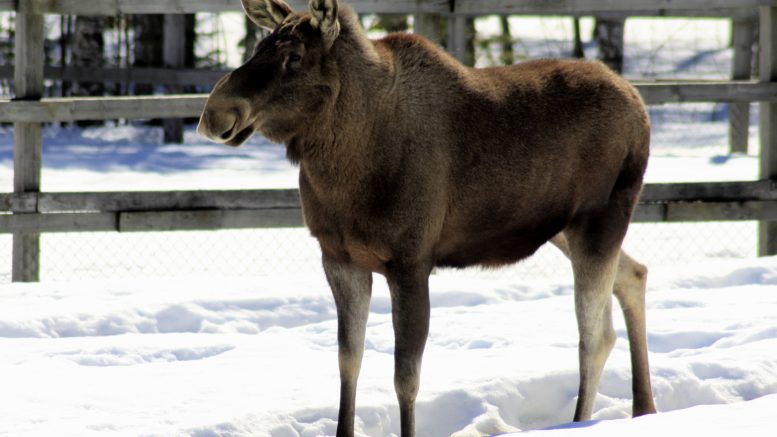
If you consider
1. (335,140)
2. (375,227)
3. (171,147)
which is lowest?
(171,147)

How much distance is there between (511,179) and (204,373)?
1.67 metres

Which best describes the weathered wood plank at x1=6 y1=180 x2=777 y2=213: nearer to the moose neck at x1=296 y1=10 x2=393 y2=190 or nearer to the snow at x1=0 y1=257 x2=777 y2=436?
the snow at x1=0 y1=257 x2=777 y2=436

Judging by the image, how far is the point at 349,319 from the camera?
13.6ft

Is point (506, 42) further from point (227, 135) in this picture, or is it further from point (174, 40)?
point (227, 135)

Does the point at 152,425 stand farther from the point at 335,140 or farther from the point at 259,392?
the point at 335,140

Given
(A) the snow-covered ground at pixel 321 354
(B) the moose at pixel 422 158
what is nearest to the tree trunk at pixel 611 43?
(A) the snow-covered ground at pixel 321 354

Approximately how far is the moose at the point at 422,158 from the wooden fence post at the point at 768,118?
362cm

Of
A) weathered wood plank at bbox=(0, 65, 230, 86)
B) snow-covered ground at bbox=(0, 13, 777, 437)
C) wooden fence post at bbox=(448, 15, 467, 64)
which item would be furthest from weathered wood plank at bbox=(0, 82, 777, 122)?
weathered wood plank at bbox=(0, 65, 230, 86)

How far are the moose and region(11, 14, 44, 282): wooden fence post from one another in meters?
3.38

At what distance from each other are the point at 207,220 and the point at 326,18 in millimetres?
3592

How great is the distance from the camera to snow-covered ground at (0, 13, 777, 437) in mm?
4344

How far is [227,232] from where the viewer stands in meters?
10.9

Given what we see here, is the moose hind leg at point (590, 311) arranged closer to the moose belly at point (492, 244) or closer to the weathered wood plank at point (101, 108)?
the moose belly at point (492, 244)

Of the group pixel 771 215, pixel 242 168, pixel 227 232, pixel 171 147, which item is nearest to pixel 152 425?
pixel 771 215
